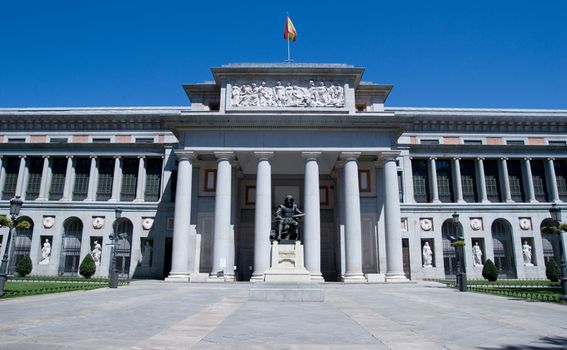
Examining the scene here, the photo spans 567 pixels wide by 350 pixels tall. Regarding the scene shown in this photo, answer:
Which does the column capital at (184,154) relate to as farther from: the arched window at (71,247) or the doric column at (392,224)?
the arched window at (71,247)

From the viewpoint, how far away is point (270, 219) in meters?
36.3

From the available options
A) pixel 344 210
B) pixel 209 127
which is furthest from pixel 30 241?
pixel 344 210

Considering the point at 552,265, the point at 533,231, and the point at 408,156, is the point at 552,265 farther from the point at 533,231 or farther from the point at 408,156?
the point at 408,156

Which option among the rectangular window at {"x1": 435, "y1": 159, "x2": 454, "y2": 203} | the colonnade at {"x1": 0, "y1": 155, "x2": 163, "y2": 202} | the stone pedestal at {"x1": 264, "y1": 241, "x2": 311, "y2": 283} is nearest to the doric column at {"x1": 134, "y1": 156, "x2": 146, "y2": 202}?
the colonnade at {"x1": 0, "y1": 155, "x2": 163, "y2": 202}

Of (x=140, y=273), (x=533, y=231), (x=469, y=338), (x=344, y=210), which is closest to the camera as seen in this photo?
(x=469, y=338)

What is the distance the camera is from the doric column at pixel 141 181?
49562 millimetres

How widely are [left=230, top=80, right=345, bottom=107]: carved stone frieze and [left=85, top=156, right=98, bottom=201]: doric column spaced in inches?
864

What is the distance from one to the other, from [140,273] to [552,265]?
142 feet

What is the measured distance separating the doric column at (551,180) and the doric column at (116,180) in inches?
2120

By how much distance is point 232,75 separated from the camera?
4034 cm

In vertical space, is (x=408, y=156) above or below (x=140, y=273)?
above

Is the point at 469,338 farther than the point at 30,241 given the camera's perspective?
Answer: No

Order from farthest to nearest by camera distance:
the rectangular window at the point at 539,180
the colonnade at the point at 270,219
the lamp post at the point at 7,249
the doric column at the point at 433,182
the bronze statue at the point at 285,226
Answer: the rectangular window at the point at 539,180, the doric column at the point at 433,182, the colonnade at the point at 270,219, the bronze statue at the point at 285,226, the lamp post at the point at 7,249

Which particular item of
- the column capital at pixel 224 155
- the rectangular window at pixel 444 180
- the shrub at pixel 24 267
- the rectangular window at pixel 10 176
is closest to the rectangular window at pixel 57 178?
the rectangular window at pixel 10 176
